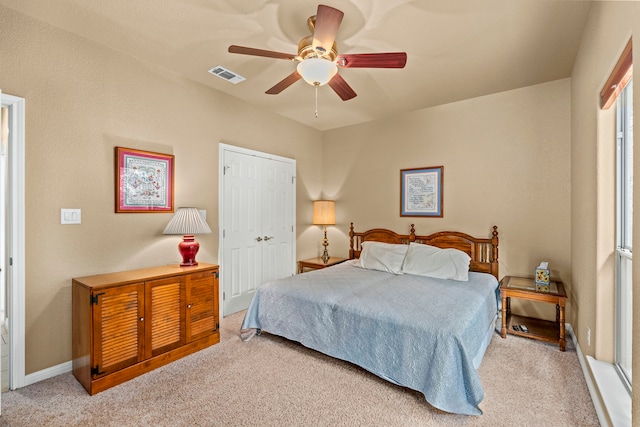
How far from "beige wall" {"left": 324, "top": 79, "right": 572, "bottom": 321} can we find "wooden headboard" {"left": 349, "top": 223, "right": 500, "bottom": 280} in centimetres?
10

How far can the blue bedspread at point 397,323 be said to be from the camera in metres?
1.95

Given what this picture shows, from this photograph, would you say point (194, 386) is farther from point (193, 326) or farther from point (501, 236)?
point (501, 236)

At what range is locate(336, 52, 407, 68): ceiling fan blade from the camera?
6.89 feet

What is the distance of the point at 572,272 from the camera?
3.15 meters

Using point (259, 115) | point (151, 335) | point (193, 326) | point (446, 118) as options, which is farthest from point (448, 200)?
point (151, 335)

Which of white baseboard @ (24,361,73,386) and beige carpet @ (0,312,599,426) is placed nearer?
beige carpet @ (0,312,599,426)

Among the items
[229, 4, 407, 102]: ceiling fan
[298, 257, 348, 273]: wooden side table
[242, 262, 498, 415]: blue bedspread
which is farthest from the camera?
[298, 257, 348, 273]: wooden side table

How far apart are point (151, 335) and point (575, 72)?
4.50 metres

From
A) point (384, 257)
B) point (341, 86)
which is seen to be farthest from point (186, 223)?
point (384, 257)

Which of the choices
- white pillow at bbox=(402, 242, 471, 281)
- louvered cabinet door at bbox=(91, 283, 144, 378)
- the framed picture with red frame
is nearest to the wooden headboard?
white pillow at bbox=(402, 242, 471, 281)

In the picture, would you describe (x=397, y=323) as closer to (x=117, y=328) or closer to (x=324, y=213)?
(x=117, y=328)

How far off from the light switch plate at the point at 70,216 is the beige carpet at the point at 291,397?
1.23 metres

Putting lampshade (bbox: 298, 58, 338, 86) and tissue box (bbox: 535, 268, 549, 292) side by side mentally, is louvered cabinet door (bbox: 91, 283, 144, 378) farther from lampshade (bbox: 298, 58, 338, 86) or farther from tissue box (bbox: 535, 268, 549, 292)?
tissue box (bbox: 535, 268, 549, 292)

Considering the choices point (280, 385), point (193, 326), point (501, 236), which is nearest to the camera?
point (280, 385)
